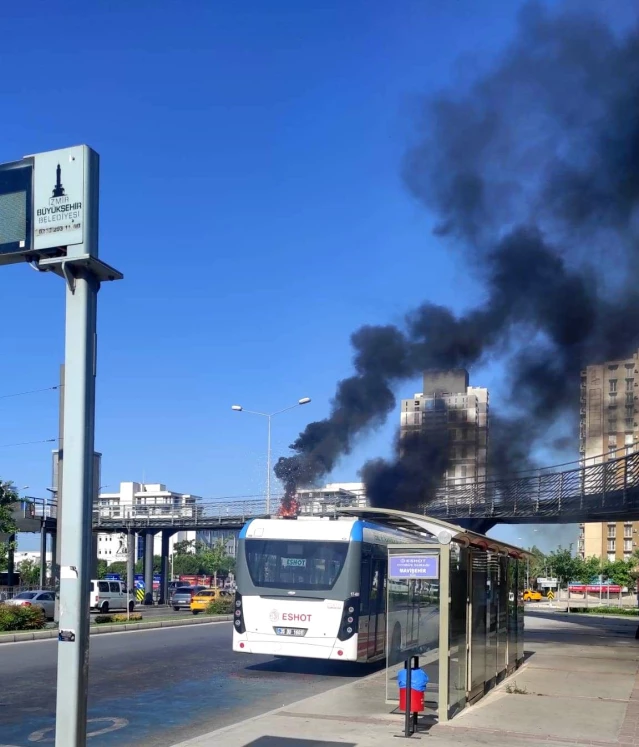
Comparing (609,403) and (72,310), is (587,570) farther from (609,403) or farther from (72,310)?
(72,310)

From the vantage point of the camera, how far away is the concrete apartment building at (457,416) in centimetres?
3612

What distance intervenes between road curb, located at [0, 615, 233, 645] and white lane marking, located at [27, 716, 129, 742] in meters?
11.3

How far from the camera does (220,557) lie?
108250 mm

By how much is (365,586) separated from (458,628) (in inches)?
204

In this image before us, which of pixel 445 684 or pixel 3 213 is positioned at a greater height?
pixel 3 213

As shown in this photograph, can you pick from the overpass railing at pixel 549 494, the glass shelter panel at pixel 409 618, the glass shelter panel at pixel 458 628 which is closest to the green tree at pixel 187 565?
the overpass railing at pixel 549 494

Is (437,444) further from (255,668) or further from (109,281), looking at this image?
(109,281)

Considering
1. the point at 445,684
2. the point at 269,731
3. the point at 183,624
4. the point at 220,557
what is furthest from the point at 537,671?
the point at 220,557

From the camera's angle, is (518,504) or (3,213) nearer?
(3,213)

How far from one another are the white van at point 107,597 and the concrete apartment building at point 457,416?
1587cm

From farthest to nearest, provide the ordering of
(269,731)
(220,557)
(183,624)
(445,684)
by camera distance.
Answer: (220,557)
(183,624)
(445,684)
(269,731)

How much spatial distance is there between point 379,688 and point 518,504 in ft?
67.4

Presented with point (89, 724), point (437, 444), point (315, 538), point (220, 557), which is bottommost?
point (220, 557)

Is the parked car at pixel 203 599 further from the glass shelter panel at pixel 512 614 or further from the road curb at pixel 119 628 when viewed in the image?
the glass shelter panel at pixel 512 614
